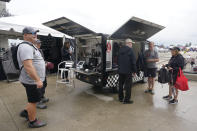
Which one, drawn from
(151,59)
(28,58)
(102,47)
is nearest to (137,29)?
(151,59)

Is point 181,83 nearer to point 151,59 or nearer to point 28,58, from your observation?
point 151,59

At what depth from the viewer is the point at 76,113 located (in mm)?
2883

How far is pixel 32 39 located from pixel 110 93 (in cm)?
287

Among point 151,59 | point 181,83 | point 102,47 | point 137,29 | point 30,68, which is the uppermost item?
point 137,29

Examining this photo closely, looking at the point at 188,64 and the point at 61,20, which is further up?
the point at 61,20

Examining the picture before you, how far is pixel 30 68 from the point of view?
73.8 inches

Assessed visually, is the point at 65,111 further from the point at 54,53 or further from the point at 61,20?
the point at 54,53

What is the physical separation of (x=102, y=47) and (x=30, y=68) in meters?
2.04

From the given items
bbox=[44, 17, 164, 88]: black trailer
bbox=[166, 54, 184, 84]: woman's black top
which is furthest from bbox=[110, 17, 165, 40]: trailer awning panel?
bbox=[166, 54, 184, 84]: woman's black top

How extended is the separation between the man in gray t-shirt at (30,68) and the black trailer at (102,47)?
5.85 feet

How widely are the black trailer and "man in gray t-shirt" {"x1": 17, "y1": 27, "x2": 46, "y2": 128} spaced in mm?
1783

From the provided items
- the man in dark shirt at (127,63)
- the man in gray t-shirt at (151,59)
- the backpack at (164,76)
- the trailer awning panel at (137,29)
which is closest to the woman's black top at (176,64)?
the backpack at (164,76)

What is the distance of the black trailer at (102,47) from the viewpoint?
11.9 feet

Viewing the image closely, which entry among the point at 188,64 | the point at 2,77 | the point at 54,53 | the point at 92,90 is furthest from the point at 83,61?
the point at 188,64
